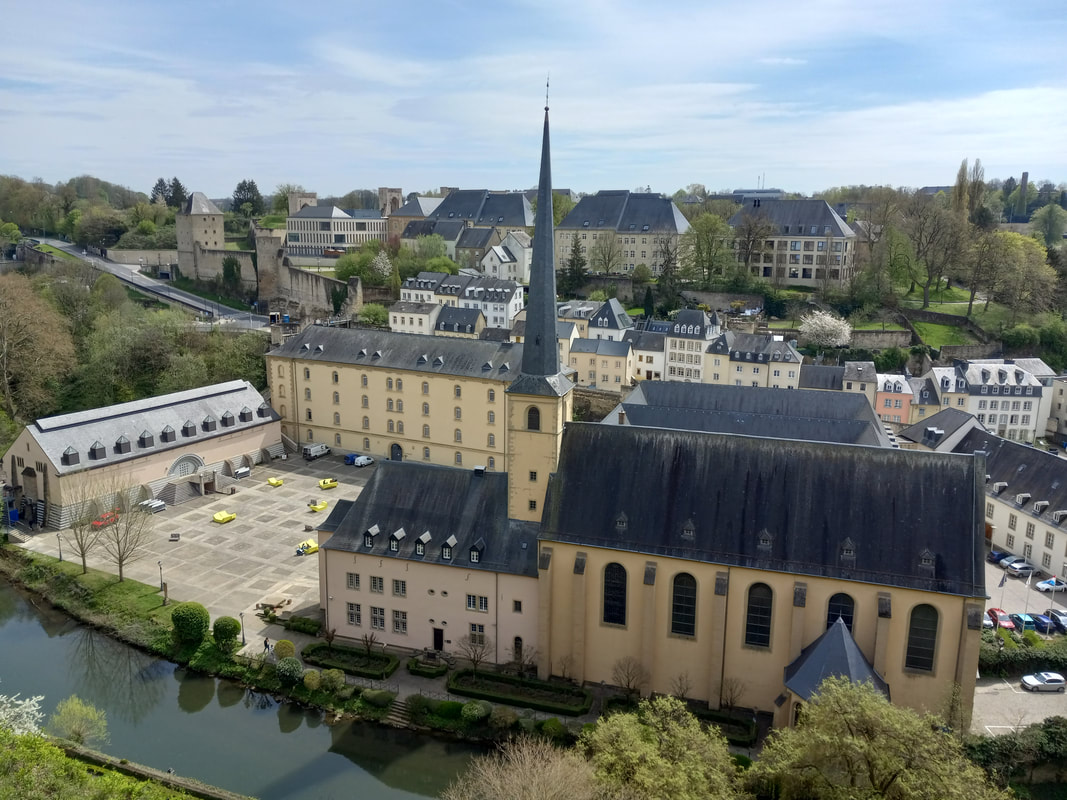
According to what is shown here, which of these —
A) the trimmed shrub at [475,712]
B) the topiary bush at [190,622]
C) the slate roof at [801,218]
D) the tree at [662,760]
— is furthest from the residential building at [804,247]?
the tree at [662,760]

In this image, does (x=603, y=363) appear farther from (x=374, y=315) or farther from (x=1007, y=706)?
(x=1007, y=706)

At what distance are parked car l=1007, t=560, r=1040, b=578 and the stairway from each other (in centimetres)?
3421

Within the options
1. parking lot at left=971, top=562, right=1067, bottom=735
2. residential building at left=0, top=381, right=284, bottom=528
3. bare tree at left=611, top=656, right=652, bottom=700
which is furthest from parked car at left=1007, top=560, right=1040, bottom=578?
residential building at left=0, top=381, right=284, bottom=528

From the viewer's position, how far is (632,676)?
103 feet

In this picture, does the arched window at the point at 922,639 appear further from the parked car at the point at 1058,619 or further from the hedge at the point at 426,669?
the hedge at the point at 426,669

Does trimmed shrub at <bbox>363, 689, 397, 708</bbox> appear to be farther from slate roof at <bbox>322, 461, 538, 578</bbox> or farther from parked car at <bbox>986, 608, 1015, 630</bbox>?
parked car at <bbox>986, 608, 1015, 630</bbox>

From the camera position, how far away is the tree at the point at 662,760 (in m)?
20.1

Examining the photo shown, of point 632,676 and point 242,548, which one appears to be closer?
point 632,676

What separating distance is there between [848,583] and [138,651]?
30.5m

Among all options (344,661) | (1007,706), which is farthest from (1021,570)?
(344,661)

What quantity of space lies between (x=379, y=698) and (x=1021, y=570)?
1405 inches

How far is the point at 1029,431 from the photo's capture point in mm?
70062

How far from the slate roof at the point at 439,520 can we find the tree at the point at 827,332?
5753 cm

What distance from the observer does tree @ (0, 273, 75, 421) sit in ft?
210
